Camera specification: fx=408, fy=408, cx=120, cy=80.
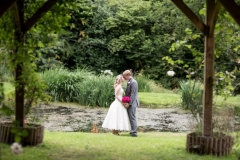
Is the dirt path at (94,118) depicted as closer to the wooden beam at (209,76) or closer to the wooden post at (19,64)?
the wooden post at (19,64)

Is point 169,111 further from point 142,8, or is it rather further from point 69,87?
point 142,8

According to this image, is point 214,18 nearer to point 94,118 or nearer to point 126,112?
point 126,112

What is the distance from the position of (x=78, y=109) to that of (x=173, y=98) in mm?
→ 5003

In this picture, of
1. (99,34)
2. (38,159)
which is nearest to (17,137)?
(38,159)

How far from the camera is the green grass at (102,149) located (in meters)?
6.08

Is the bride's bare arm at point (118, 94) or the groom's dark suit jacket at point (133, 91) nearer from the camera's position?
the groom's dark suit jacket at point (133, 91)

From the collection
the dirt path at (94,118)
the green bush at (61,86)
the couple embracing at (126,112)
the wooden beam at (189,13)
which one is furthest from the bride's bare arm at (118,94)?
the green bush at (61,86)

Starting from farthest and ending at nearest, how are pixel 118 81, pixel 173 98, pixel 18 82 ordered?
pixel 173 98
pixel 118 81
pixel 18 82

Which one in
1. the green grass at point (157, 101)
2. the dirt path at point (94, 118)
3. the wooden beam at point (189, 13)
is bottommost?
the dirt path at point (94, 118)

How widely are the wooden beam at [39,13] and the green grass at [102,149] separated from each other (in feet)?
6.23

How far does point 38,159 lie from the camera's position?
576 cm

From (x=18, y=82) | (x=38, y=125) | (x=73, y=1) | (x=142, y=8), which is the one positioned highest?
(x=142, y=8)

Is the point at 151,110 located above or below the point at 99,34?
below

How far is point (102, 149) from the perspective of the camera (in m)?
6.77
